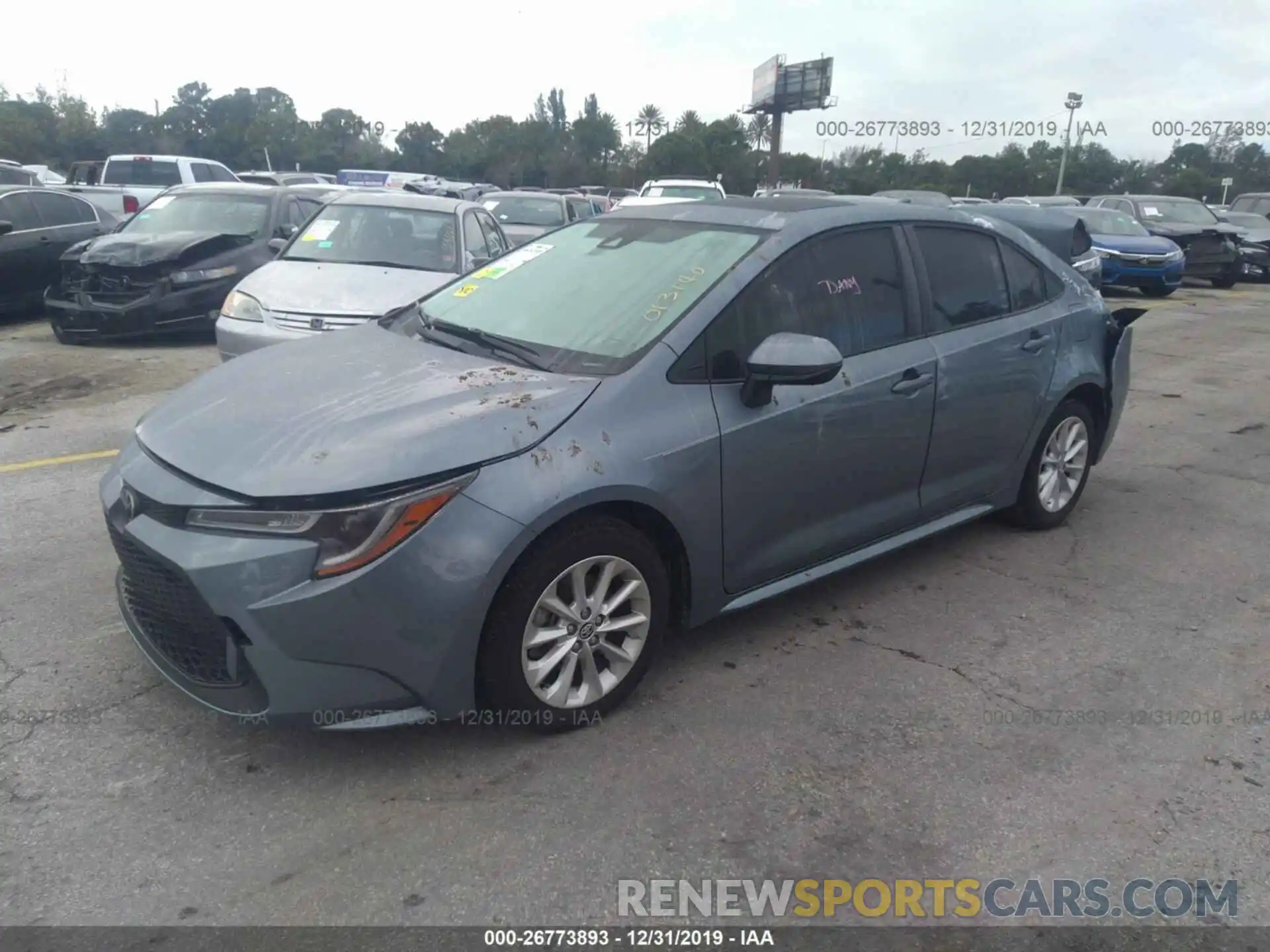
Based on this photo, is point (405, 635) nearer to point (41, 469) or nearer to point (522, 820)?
point (522, 820)

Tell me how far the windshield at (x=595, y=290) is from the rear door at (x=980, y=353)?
1.04m

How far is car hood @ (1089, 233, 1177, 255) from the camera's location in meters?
16.7

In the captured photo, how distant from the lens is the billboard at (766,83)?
65.2 m

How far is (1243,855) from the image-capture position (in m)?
2.71

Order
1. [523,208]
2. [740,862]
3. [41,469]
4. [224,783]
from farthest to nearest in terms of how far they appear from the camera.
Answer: [523,208] → [41,469] → [224,783] → [740,862]

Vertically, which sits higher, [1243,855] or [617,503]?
[617,503]

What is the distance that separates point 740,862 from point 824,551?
4.99ft

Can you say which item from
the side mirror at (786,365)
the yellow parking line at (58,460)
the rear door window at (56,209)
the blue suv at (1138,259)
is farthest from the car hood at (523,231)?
the side mirror at (786,365)

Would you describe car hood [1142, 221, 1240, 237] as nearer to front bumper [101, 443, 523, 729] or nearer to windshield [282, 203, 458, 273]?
windshield [282, 203, 458, 273]

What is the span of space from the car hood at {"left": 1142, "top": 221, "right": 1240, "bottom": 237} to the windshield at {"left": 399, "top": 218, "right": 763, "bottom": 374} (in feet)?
58.4

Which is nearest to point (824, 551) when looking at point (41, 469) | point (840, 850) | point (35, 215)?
point (840, 850)

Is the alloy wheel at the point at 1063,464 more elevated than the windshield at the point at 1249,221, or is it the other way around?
the windshield at the point at 1249,221

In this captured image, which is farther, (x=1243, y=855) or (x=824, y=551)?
(x=824, y=551)

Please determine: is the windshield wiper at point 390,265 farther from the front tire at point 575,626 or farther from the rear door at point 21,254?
the front tire at point 575,626
